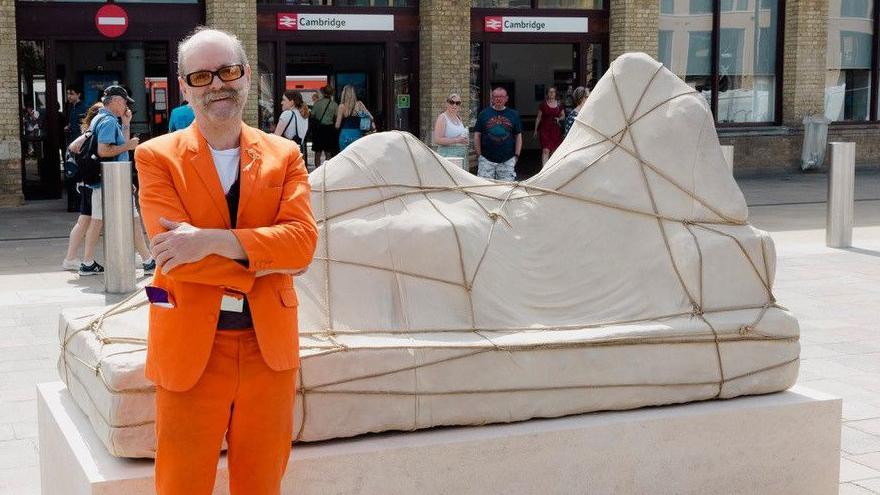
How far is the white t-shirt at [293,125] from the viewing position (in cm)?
1461

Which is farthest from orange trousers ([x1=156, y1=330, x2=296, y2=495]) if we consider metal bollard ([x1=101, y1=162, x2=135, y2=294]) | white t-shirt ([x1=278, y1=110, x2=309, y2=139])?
white t-shirt ([x1=278, y1=110, x2=309, y2=139])

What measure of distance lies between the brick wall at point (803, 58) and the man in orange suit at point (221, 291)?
20.4 meters

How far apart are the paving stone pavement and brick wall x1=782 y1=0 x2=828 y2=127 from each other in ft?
21.2

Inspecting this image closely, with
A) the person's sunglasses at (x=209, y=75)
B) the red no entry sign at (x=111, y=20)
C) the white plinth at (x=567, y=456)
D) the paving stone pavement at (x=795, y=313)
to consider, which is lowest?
the paving stone pavement at (x=795, y=313)

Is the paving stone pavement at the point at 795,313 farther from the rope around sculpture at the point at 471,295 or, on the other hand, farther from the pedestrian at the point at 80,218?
the rope around sculpture at the point at 471,295

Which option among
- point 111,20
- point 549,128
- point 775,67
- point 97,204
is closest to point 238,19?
point 111,20

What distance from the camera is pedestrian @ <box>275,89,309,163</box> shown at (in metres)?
14.6

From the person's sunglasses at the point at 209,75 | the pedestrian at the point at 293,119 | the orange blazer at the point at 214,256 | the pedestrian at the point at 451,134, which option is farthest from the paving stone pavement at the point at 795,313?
the pedestrian at the point at 451,134

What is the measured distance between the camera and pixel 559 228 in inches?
180

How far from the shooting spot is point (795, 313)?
28.0 ft

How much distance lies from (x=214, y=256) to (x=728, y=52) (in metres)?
20.4

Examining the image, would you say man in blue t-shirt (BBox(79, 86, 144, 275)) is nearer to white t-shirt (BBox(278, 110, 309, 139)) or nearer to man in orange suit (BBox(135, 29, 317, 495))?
white t-shirt (BBox(278, 110, 309, 139))

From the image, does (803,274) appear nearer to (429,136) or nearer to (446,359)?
(446,359)

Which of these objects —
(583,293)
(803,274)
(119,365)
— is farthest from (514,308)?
(803,274)
